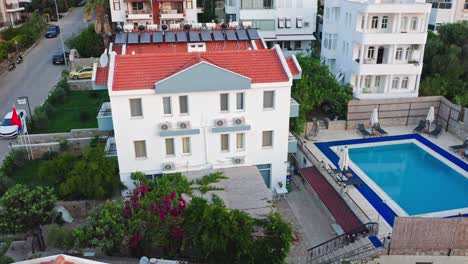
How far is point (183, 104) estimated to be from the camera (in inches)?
918

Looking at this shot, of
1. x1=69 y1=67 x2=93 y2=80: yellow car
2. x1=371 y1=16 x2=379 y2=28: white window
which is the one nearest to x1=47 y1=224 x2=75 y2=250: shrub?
x1=69 y1=67 x2=93 y2=80: yellow car

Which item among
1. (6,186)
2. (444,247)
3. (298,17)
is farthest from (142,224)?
(298,17)

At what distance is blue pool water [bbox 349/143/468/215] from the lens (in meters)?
25.0

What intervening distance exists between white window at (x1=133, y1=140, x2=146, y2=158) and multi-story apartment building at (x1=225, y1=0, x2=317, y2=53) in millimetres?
31311

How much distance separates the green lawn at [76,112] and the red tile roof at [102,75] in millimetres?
11816

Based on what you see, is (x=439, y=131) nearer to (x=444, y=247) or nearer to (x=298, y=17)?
(x=444, y=247)

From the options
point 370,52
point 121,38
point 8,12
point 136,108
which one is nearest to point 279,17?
point 370,52

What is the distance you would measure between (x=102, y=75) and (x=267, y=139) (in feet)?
35.1

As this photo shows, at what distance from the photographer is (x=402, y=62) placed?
38.1 metres

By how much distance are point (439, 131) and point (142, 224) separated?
85.3 ft

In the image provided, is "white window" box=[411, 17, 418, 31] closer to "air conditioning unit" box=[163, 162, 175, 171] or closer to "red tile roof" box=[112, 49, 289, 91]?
"red tile roof" box=[112, 49, 289, 91]

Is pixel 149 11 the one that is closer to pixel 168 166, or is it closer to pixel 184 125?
pixel 184 125

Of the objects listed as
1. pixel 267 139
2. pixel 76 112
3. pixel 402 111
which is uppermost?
pixel 267 139

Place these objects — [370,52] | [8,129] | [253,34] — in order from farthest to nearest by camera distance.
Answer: [370,52]
[8,129]
[253,34]
